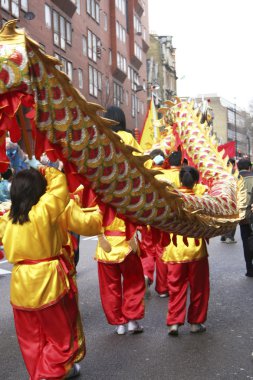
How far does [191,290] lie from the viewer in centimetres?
547

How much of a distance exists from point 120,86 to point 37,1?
644 inches

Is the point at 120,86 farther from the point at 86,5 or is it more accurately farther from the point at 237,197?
the point at 237,197

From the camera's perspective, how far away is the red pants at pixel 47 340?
3.76 m

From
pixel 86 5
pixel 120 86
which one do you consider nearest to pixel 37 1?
pixel 86 5

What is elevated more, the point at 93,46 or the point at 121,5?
the point at 121,5

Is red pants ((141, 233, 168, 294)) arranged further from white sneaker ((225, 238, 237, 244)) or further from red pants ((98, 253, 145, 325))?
white sneaker ((225, 238, 237, 244))

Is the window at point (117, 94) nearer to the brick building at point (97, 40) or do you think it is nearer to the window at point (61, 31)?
the brick building at point (97, 40)

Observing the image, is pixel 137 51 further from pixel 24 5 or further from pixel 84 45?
pixel 24 5

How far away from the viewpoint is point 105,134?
311 centimetres

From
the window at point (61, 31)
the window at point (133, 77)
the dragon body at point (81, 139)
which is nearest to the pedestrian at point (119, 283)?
the dragon body at point (81, 139)

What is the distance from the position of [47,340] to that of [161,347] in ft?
4.99

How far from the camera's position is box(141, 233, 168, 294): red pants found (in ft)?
23.4

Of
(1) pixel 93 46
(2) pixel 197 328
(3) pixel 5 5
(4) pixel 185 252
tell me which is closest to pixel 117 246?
(4) pixel 185 252

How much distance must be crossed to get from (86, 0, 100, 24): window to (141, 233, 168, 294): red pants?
28.6 meters
